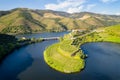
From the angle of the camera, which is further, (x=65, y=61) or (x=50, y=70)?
(x=65, y=61)

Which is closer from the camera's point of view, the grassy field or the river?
the river

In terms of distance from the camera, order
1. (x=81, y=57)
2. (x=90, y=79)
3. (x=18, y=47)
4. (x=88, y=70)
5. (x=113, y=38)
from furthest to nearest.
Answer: (x=113, y=38) → (x=18, y=47) → (x=81, y=57) → (x=88, y=70) → (x=90, y=79)

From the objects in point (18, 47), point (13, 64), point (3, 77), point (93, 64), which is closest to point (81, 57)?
point (93, 64)

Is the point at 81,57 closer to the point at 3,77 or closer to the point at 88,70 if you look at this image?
the point at 88,70

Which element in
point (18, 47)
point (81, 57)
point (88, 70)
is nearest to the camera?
point (88, 70)

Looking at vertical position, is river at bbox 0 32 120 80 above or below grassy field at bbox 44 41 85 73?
below

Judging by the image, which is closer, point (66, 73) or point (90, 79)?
point (90, 79)

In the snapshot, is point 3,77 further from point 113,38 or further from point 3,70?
point 113,38

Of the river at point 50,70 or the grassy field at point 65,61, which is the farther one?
the grassy field at point 65,61

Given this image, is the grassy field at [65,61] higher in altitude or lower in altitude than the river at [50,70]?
higher

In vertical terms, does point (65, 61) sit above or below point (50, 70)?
above
